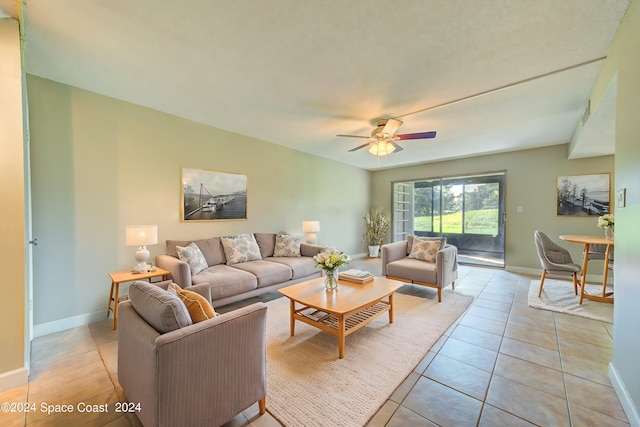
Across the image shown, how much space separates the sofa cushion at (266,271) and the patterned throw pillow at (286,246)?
1.70 ft

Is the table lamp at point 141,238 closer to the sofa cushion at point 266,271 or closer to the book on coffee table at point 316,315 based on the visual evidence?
the sofa cushion at point 266,271

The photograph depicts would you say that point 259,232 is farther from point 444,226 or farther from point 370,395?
point 444,226

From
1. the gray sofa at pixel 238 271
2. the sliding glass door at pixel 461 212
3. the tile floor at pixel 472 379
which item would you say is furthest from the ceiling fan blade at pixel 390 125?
the sliding glass door at pixel 461 212

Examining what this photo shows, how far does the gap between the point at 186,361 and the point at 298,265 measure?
2668mm

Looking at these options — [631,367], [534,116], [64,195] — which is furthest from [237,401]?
[534,116]

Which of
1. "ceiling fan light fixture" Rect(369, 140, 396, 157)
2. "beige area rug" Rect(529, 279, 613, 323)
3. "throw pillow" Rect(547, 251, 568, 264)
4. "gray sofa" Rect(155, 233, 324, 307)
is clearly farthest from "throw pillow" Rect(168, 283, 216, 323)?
"throw pillow" Rect(547, 251, 568, 264)

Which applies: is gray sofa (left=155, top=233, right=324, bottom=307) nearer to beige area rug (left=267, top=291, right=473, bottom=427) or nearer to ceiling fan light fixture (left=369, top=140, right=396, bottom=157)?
beige area rug (left=267, top=291, right=473, bottom=427)

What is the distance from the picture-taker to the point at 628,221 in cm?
158

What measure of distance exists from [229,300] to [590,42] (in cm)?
409

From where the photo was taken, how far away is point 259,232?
4.50m

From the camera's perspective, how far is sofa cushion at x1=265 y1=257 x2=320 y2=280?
12.4ft

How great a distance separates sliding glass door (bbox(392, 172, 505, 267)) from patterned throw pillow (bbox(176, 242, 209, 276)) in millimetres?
5257

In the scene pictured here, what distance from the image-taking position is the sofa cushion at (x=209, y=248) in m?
3.29

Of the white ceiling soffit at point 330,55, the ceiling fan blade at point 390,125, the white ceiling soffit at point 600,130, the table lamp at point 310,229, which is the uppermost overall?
the white ceiling soffit at point 330,55
